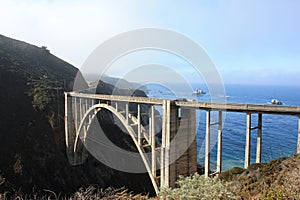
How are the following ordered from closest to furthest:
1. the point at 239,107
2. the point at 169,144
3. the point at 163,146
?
1. the point at 239,107
2. the point at 169,144
3. the point at 163,146

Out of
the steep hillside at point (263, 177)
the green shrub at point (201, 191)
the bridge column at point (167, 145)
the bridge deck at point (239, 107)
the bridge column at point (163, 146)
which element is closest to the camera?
the green shrub at point (201, 191)

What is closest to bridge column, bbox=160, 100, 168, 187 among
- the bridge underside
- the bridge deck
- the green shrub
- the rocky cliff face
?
the bridge underside

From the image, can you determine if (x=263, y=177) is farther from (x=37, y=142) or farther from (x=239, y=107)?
(x=37, y=142)

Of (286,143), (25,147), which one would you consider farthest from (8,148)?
(286,143)

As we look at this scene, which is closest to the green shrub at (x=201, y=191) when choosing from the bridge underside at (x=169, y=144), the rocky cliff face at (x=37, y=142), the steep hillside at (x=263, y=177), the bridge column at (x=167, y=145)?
the steep hillside at (x=263, y=177)

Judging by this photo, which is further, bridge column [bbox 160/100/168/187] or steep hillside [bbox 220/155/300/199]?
bridge column [bbox 160/100/168/187]

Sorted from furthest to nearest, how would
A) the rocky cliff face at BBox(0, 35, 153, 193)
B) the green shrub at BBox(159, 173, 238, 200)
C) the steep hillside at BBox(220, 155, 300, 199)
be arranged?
the rocky cliff face at BBox(0, 35, 153, 193)
the steep hillside at BBox(220, 155, 300, 199)
the green shrub at BBox(159, 173, 238, 200)

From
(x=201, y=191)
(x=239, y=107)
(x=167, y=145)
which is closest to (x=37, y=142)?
(x=167, y=145)

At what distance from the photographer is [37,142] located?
90.7ft

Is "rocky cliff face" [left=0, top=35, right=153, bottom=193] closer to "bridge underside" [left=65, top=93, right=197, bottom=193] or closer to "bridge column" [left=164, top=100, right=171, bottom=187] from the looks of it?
"bridge underside" [left=65, top=93, right=197, bottom=193]

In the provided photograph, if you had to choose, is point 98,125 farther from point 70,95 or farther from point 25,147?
point 25,147

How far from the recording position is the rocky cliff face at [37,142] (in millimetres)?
24562

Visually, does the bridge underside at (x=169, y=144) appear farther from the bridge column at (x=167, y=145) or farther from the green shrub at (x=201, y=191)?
the green shrub at (x=201, y=191)

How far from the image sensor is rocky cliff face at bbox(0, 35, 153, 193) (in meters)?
24.6
